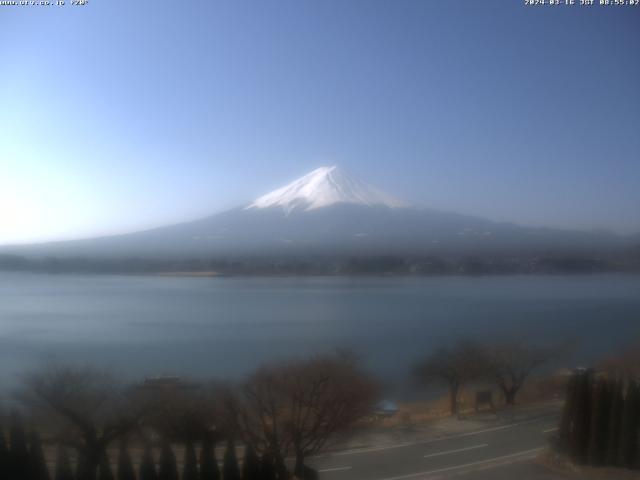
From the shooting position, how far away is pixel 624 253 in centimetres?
291

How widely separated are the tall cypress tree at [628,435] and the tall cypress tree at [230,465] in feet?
7.40

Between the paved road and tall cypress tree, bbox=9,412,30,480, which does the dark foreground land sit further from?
tall cypress tree, bbox=9,412,30,480

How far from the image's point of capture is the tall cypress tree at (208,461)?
2.28 metres

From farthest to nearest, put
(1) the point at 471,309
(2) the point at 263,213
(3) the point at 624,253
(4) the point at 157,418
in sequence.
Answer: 1. (3) the point at 624,253
2. (1) the point at 471,309
3. (2) the point at 263,213
4. (4) the point at 157,418

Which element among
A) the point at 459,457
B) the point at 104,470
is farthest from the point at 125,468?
the point at 459,457

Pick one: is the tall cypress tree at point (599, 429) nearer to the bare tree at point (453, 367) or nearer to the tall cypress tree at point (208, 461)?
the bare tree at point (453, 367)

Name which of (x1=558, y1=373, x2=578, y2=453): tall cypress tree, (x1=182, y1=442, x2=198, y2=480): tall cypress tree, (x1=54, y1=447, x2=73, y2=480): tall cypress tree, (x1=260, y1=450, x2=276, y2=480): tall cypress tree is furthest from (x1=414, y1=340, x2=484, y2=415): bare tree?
(x1=54, y1=447, x2=73, y2=480): tall cypress tree

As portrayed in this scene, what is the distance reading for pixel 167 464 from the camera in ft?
7.47

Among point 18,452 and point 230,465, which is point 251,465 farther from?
point 18,452

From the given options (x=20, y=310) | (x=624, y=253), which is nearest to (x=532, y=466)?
(x=624, y=253)

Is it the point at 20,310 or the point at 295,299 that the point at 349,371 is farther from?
the point at 20,310

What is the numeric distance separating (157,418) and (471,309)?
72.6 inches

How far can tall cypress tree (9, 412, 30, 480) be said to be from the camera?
2346 millimetres

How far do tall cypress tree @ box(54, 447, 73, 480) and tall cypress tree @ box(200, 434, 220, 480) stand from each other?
69 cm
